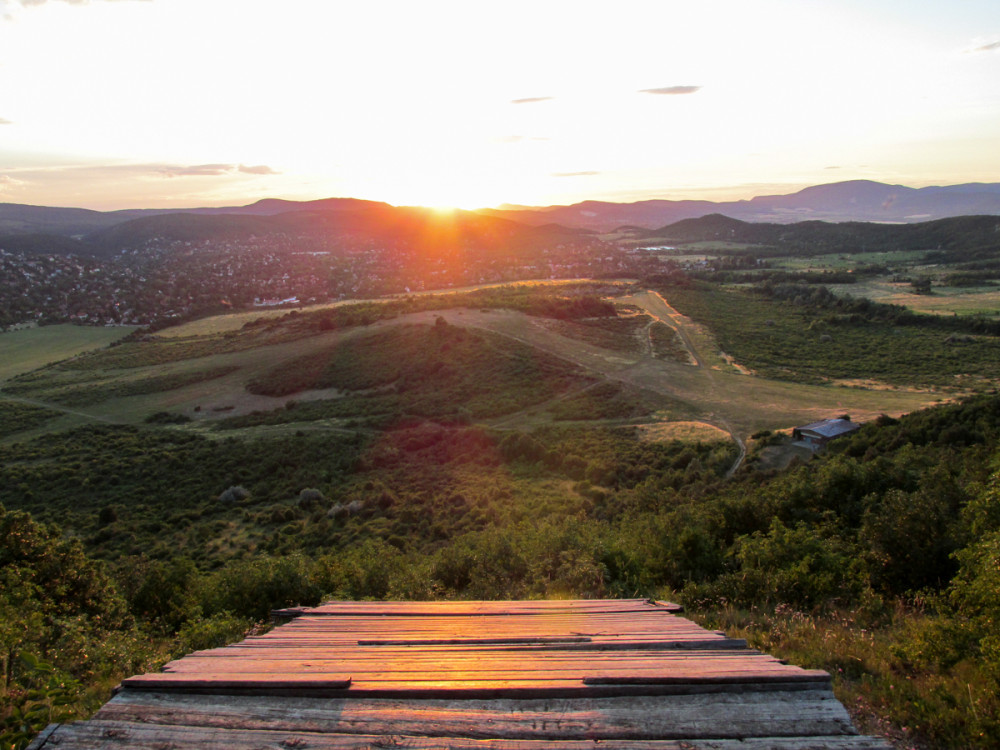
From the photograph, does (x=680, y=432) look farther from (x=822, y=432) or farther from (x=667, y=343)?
(x=667, y=343)

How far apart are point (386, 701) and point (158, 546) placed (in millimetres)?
22912

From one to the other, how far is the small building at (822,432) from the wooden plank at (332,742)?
25.2m

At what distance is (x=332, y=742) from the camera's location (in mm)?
2537

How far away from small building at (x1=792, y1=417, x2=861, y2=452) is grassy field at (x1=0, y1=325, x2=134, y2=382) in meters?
74.4

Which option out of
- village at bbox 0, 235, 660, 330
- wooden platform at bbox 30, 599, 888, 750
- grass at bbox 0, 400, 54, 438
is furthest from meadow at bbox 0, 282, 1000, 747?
village at bbox 0, 235, 660, 330

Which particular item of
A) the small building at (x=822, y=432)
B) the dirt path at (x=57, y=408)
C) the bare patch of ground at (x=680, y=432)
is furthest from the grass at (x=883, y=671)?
the dirt path at (x=57, y=408)

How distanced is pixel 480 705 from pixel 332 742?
0.72 meters

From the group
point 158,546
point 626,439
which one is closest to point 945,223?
point 626,439

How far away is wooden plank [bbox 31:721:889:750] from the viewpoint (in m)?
2.48

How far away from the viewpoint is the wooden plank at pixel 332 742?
248 cm

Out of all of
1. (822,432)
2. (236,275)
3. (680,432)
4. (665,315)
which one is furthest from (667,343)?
(236,275)

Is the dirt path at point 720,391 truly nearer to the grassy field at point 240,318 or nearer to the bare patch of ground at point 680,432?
the bare patch of ground at point 680,432

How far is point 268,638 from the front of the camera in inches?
200

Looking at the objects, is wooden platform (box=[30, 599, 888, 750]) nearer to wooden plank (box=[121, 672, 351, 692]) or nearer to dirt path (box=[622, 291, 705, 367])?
wooden plank (box=[121, 672, 351, 692])
